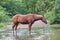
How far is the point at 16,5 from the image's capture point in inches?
1743

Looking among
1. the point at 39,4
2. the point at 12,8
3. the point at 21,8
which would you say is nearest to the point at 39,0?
the point at 39,4

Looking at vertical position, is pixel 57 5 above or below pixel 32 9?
above

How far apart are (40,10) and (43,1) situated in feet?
7.03

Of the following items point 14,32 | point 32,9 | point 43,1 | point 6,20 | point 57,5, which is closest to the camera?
point 14,32

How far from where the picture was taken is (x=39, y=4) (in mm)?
53094

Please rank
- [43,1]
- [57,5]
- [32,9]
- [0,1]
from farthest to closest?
[32,9]
[43,1]
[0,1]
[57,5]

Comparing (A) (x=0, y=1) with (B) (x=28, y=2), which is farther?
(B) (x=28, y=2)

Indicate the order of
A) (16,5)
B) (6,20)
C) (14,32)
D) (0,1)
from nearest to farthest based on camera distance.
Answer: (14,32) < (6,20) < (0,1) < (16,5)

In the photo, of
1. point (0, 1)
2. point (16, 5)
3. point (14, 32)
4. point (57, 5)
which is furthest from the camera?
point (16, 5)

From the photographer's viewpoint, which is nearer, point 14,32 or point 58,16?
point 14,32

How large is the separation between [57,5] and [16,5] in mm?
18091

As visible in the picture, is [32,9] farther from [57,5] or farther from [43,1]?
Result: [57,5]

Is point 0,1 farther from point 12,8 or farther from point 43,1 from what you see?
point 43,1

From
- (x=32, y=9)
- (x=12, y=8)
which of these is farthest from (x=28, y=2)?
(x=12, y=8)
